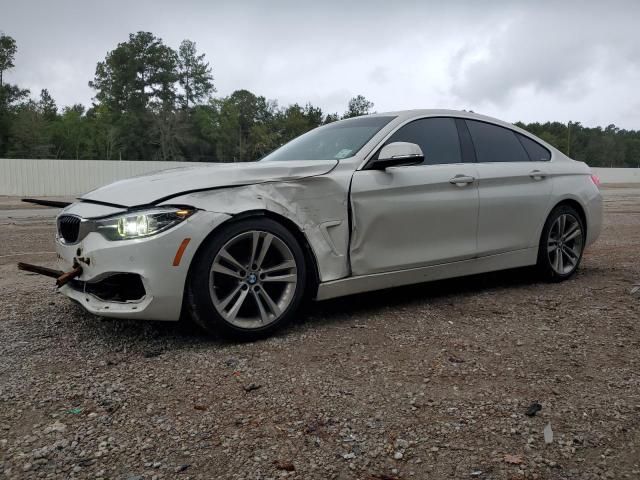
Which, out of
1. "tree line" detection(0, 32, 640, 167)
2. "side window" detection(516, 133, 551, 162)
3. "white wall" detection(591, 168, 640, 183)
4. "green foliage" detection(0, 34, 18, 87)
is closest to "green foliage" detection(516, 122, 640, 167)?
"tree line" detection(0, 32, 640, 167)

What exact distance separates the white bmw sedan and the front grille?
0.04ft

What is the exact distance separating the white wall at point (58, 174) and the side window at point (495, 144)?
23737 mm

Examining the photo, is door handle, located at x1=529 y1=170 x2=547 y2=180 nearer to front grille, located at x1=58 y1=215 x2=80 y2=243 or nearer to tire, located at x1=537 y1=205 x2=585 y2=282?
tire, located at x1=537 y1=205 x2=585 y2=282

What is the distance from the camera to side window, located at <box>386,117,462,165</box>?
4.36m

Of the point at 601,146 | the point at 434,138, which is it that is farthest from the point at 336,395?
the point at 601,146

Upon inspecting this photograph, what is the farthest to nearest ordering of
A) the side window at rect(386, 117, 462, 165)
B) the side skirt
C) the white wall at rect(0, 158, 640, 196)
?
the white wall at rect(0, 158, 640, 196) < the side window at rect(386, 117, 462, 165) < the side skirt

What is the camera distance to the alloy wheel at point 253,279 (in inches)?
131

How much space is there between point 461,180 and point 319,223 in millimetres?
1400

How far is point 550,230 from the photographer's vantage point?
16.7ft

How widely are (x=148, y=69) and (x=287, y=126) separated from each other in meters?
22.8

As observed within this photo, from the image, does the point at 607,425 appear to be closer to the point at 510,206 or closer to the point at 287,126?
the point at 510,206

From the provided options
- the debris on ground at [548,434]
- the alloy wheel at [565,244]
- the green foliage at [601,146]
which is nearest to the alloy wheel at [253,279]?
the debris on ground at [548,434]

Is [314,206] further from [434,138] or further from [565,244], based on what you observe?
[565,244]

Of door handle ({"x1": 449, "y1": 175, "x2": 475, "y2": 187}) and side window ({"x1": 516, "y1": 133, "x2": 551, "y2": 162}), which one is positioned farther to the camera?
side window ({"x1": 516, "y1": 133, "x2": 551, "y2": 162})
